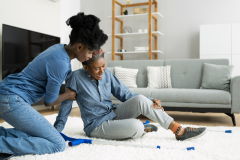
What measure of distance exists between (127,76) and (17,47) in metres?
1.78

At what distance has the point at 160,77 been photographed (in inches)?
133

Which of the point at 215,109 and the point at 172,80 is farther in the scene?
the point at 172,80

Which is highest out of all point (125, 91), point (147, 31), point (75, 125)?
point (147, 31)

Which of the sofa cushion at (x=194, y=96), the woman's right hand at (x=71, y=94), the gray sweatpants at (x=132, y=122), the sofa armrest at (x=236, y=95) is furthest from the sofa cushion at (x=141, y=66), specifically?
the woman's right hand at (x=71, y=94)

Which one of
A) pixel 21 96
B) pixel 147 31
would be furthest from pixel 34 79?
pixel 147 31

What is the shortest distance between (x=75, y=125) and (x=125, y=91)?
827 mm

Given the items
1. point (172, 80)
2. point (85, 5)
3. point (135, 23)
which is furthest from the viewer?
point (85, 5)

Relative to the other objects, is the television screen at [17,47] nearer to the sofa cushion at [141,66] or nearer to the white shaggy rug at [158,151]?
the sofa cushion at [141,66]

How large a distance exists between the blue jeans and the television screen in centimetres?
224

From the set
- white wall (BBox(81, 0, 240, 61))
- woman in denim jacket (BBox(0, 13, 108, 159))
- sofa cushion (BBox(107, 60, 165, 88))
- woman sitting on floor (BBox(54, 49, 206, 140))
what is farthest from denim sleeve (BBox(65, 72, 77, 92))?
white wall (BBox(81, 0, 240, 61))

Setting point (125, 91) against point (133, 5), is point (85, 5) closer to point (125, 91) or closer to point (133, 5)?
point (133, 5)

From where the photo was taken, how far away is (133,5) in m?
5.37

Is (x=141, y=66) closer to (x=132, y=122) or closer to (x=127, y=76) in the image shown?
(x=127, y=76)

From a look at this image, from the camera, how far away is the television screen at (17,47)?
3.39 m
